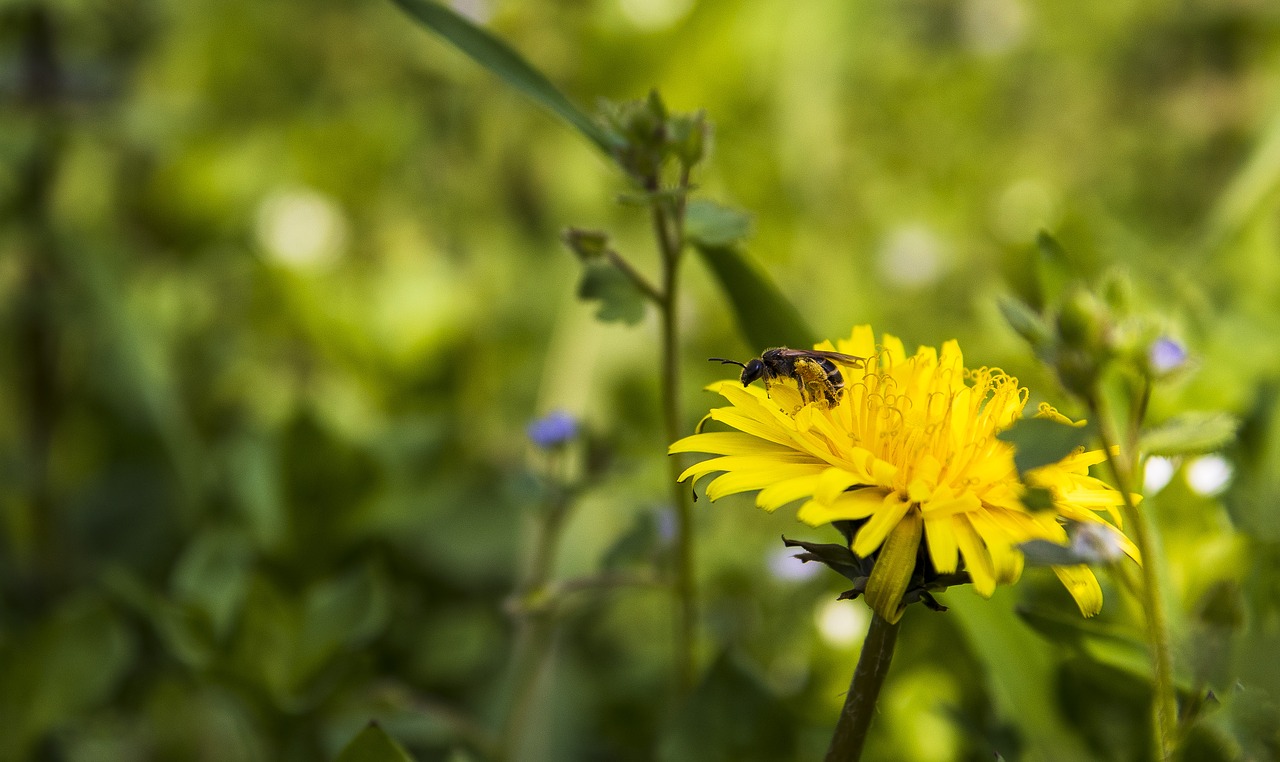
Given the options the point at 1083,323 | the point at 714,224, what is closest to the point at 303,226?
the point at 714,224

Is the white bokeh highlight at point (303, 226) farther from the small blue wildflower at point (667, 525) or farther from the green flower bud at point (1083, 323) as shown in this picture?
the green flower bud at point (1083, 323)

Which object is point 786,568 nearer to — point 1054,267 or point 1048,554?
point 1054,267

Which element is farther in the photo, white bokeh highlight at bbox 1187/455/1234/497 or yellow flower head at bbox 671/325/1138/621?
white bokeh highlight at bbox 1187/455/1234/497

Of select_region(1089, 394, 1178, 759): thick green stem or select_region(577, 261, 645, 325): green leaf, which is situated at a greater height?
select_region(577, 261, 645, 325): green leaf

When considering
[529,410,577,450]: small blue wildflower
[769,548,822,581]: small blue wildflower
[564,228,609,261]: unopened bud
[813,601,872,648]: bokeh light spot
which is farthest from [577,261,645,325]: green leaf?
[769,548,822,581]: small blue wildflower

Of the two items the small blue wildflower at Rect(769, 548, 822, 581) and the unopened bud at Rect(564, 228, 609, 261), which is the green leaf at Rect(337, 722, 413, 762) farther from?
the small blue wildflower at Rect(769, 548, 822, 581)

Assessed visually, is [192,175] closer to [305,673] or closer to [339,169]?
[339,169]

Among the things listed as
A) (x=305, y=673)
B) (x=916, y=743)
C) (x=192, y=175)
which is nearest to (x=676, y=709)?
(x=916, y=743)

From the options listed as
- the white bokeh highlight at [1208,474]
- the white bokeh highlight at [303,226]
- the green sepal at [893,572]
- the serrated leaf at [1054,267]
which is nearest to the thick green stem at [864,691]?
the green sepal at [893,572]
